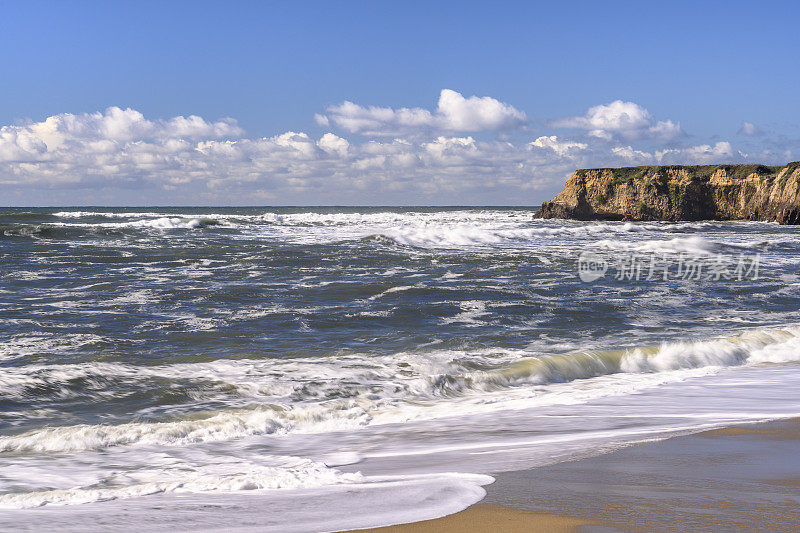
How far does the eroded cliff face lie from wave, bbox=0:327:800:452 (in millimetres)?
51091

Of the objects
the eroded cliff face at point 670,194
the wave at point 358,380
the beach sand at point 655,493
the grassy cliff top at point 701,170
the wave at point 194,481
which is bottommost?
the wave at point 358,380

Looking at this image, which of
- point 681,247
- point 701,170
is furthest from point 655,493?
point 701,170

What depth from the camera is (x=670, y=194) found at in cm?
5812

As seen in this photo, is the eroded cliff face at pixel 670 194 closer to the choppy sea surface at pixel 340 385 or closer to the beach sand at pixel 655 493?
the choppy sea surface at pixel 340 385

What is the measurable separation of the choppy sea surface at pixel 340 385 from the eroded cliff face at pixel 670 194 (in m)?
45.6

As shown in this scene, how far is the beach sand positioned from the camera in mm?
2568

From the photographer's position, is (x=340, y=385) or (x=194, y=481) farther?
(x=340, y=385)

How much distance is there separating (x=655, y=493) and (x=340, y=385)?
12.5 feet

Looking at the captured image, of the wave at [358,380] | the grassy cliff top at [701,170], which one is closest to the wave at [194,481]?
the wave at [358,380]

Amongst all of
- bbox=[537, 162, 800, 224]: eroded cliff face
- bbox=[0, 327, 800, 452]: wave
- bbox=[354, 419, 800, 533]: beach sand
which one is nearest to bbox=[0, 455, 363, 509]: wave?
bbox=[0, 327, 800, 452]: wave

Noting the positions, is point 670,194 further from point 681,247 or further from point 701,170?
point 681,247

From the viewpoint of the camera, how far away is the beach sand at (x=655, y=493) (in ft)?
8.43

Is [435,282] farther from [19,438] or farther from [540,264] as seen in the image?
[19,438]

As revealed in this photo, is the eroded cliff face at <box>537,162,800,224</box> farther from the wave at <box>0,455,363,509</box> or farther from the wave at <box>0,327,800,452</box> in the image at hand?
the wave at <box>0,455,363,509</box>
